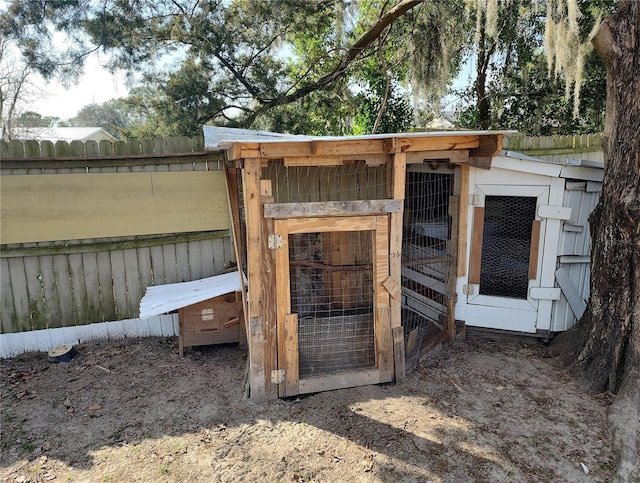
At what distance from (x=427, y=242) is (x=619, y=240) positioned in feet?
6.33

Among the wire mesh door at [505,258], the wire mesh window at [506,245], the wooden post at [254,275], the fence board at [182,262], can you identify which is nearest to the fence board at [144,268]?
the fence board at [182,262]

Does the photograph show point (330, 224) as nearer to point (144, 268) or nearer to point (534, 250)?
point (534, 250)

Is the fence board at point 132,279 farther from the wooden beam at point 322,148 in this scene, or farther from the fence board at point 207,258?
the wooden beam at point 322,148

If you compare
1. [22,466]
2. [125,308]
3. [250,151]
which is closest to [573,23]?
[250,151]

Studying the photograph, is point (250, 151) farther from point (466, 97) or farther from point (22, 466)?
point (466, 97)

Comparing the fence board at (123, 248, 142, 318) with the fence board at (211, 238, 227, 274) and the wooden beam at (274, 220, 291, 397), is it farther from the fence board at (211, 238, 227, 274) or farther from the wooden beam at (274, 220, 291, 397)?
the wooden beam at (274, 220, 291, 397)

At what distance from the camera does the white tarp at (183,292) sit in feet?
12.3

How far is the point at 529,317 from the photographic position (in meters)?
4.19

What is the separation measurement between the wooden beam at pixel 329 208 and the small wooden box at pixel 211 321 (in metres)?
1.27

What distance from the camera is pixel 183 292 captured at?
13.7 feet

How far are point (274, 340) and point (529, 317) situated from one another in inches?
102

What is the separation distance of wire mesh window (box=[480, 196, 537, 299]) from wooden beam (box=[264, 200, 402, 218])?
4.39 feet

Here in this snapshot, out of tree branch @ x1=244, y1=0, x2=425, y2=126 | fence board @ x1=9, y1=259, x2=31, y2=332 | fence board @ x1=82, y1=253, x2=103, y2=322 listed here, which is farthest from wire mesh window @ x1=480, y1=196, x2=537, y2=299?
fence board @ x1=9, y1=259, x2=31, y2=332

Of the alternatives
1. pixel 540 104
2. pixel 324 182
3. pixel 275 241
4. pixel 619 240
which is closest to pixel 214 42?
pixel 324 182
